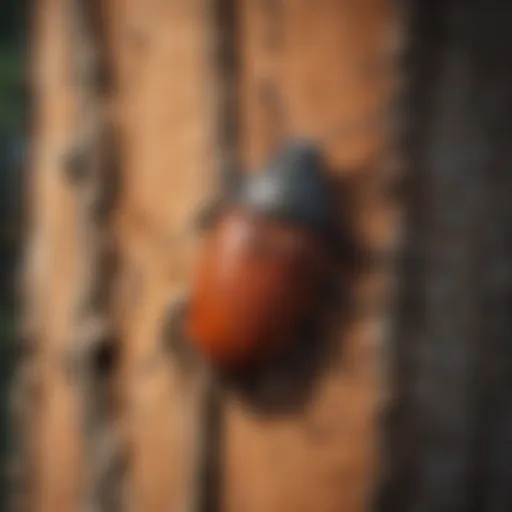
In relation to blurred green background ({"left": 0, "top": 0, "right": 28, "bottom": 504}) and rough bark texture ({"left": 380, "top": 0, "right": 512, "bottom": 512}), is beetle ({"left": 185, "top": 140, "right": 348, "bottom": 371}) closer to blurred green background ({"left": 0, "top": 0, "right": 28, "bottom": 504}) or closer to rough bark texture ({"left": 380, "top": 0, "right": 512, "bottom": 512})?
rough bark texture ({"left": 380, "top": 0, "right": 512, "bottom": 512})

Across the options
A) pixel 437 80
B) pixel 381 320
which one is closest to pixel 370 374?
pixel 381 320

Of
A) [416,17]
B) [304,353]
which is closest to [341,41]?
[416,17]

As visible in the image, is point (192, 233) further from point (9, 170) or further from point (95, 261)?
point (9, 170)

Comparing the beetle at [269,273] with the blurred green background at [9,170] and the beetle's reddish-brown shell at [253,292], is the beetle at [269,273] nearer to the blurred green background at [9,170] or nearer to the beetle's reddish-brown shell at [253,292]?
the beetle's reddish-brown shell at [253,292]

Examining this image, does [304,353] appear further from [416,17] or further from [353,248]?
[416,17]

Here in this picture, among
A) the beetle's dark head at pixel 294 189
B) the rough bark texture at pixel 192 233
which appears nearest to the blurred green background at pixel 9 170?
the rough bark texture at pixel 192 233

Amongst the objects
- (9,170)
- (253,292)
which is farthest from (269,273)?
(9,170)

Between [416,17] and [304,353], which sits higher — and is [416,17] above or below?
above
